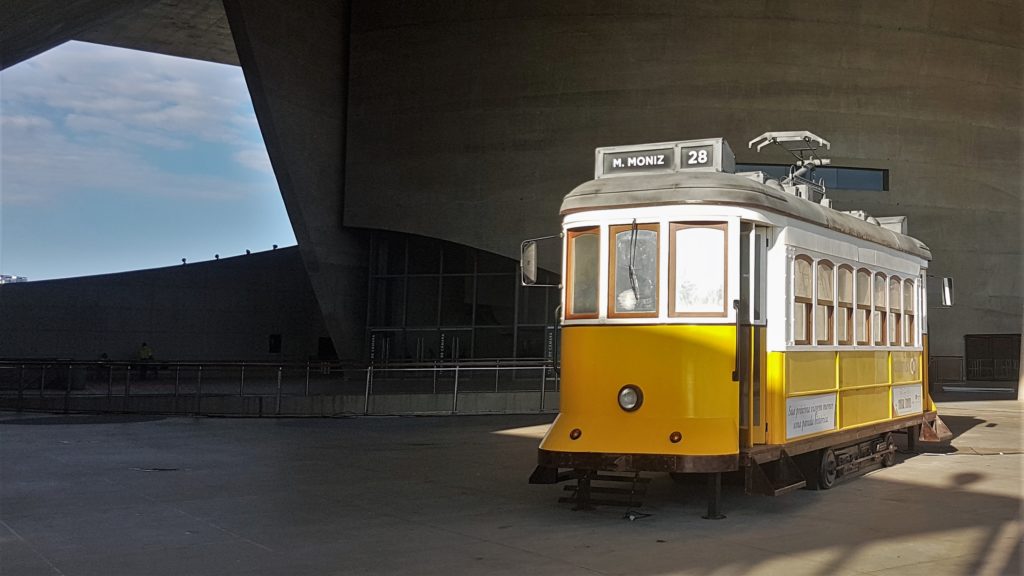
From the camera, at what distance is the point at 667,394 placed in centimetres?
907

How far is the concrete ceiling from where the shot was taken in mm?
18844

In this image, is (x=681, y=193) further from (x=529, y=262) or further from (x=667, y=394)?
(x=667, y=394)

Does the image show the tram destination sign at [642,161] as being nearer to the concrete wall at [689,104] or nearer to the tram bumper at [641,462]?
the tram bumper at [641,462]

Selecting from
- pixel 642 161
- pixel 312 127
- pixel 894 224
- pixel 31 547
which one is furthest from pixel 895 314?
pixel 312 127

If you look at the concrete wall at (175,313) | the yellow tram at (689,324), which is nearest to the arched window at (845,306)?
the yellow tram at (689,324)

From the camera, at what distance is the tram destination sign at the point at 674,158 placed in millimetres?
10141

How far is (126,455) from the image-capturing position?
13.5 m

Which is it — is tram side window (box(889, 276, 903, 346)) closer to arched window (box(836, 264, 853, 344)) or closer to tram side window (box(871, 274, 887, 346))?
tram side window (box(871, 274, 887, 346))

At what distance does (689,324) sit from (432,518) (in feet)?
9.86

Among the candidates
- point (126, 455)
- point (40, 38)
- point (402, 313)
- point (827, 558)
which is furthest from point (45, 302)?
point (827, 558)

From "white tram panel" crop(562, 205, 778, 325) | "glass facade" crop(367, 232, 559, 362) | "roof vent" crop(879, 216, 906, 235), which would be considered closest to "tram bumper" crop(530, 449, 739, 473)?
"white tram panel" crop(562, 205, 778, 325)

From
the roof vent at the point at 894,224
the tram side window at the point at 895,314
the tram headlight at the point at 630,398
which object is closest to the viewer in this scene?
the tram headlight at the point at 630,398

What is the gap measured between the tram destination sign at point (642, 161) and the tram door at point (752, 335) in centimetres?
121

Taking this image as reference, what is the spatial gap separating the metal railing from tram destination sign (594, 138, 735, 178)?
11915 millimetres
